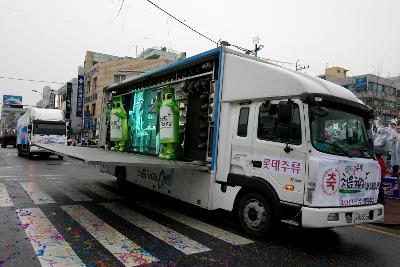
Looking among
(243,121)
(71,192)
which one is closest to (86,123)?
(71,192)

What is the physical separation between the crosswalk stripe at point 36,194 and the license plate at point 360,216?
21.3 feet

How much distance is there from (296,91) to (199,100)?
2.86 meters

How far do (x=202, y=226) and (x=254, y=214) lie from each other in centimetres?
117

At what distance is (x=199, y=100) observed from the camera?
800 cm

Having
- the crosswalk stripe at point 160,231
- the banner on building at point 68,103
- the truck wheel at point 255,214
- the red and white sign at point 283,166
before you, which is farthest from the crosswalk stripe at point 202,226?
the banner on building at point 68,103

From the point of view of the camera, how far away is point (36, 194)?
920 cm

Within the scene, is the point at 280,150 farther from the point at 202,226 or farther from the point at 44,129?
the point at 44,129

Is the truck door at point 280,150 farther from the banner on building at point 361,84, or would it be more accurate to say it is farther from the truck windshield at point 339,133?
the banner on building at point 361,84

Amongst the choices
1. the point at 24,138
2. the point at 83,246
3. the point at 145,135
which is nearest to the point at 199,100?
the point at 145,135

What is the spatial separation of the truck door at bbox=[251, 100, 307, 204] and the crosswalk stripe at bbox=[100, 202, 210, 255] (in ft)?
4.95

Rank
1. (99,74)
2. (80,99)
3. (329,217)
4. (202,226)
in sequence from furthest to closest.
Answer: (80,99), (99,74), (202,226), (329,217)

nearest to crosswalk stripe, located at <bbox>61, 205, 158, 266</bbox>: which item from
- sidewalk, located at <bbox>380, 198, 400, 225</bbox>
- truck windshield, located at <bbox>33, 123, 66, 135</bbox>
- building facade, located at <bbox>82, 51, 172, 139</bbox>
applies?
sidewalk, located at <bbox>380, 198, 400, 225</bbox>

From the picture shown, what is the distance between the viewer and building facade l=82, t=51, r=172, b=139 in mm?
44219

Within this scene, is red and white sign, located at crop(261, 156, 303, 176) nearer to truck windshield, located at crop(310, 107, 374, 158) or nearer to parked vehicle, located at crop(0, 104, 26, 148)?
truck windshield, located at crop(310, 107, 374, 158)
